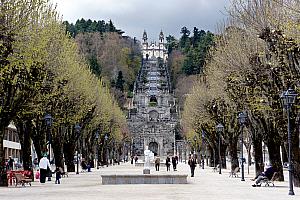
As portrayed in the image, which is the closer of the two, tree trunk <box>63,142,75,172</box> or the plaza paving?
the plaza paving

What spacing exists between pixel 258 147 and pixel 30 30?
16.9m

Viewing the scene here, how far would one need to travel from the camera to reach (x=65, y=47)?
40406mm

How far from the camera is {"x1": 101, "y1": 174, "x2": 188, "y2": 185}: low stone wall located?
→ 118 ft

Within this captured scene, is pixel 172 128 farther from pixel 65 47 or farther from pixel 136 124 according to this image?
pixel 65 47

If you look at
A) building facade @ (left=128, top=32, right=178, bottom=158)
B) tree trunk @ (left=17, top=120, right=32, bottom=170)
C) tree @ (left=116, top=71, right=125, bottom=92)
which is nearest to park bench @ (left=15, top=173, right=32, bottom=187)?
tree trunk @ (left=17, top=120, right=32, bottom=170)

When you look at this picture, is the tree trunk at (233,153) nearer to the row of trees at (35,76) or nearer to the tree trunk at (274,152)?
the row of trees at (35,76)

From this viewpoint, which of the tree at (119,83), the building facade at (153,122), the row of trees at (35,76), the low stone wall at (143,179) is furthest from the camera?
the tree at (119,83)

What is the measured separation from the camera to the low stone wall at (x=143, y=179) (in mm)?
35844

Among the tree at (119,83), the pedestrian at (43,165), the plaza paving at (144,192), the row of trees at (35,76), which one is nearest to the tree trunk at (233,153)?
the row of trees at (35,76)

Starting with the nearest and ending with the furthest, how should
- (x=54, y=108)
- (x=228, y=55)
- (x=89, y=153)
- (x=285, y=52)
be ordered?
(x=285, y=52)
(x=228, y=55)
(x=54, y=108)
(x=89, y=153)

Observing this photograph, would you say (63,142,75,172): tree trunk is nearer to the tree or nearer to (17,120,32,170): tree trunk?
(17,120,32,170): tree trunk

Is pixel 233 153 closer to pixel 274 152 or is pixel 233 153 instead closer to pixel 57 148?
pixel 57 148

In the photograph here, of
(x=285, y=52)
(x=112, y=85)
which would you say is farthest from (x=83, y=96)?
(x=112, y=85)

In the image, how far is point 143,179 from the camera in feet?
119
